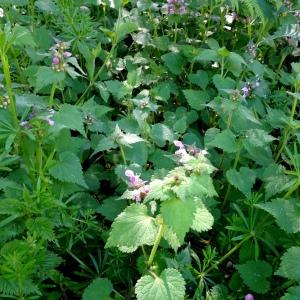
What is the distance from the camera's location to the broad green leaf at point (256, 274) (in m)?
1.96

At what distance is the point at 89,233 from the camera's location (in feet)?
6.85

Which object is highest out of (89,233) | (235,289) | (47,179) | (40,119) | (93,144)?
(40,119)

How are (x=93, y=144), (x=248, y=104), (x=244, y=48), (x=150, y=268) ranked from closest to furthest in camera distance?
1. (x=150, y=268)
2. (x=93, y=144)
3. (x=248, y=104)
4. (x=244, y=48)

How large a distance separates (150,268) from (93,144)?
33.5 inches

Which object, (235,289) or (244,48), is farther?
(244,48)

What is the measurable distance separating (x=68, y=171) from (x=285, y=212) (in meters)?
0.97

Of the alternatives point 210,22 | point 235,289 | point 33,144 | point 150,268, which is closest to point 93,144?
point 33,144

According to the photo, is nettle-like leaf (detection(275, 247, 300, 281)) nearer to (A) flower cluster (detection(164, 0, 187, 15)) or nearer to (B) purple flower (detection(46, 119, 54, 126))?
(B) purple flower (detection(46, 119, 54, 126))

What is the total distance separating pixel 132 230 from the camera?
159 cm

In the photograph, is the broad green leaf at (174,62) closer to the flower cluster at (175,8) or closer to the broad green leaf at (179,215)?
the flower cluster at (175,8)

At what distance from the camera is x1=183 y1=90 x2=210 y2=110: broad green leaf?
8.95 ft

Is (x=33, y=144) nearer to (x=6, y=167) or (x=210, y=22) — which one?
(x=6, y=167)

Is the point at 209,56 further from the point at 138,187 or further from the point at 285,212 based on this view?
the point at 138,187

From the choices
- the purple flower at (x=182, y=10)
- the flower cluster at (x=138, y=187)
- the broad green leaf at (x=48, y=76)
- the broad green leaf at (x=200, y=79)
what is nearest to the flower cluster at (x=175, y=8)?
the purple flower at (x=182, y=10)
